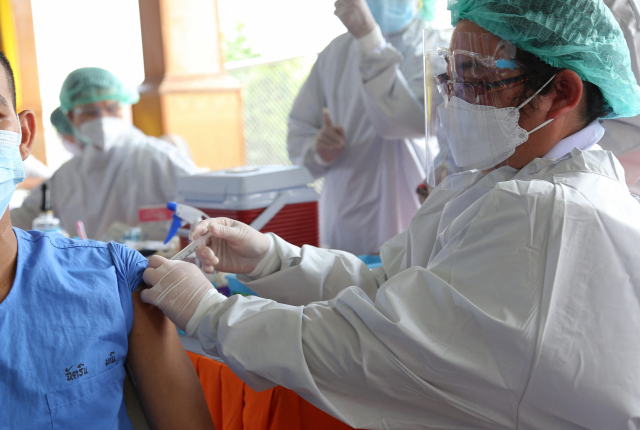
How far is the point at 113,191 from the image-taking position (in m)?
3.29

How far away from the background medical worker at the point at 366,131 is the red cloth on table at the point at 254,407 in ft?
4.73

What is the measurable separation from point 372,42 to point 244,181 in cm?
85

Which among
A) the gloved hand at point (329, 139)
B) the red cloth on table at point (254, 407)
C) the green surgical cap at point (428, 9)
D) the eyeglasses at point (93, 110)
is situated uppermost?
the green surgical cap at point (428, 9)

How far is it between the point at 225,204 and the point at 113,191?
60.7 inches

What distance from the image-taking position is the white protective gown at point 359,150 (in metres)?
2.60

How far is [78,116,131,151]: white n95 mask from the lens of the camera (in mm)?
3203

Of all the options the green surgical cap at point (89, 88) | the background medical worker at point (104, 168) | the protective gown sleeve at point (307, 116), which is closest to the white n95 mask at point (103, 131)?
the background medical worker at point (104, 168)

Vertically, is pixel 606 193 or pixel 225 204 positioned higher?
pixel 606 193

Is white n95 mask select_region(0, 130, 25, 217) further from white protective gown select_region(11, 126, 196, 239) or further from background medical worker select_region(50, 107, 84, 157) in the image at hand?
background medical worker select_region(50, 107, 84, 157)

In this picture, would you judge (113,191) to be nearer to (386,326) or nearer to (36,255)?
(36,255)

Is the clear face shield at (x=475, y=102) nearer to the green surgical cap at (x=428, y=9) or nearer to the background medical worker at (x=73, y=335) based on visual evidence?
the background medical worker at (x=73, y=335)

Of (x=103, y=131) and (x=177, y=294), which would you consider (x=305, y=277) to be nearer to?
(x=177, y=294)

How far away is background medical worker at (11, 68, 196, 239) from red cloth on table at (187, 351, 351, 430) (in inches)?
74.9

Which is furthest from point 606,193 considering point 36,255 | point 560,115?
point 36,255
